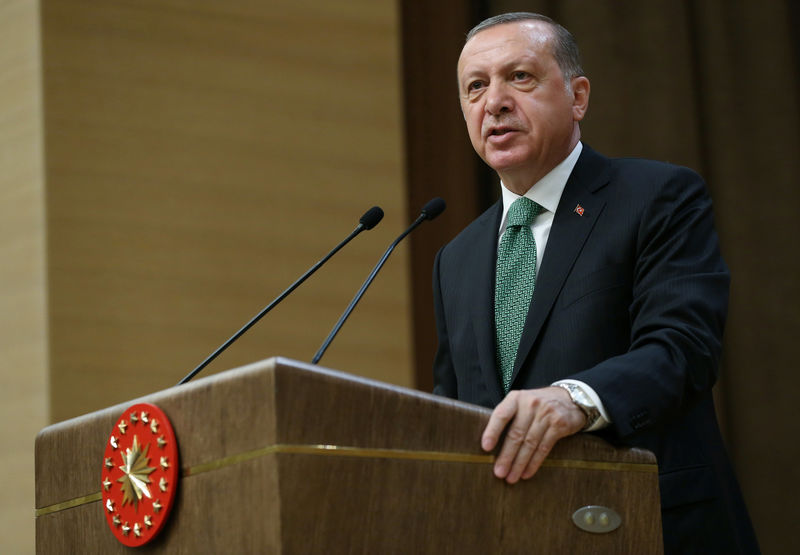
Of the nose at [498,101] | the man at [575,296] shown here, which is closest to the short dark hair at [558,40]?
the man at [575,296]

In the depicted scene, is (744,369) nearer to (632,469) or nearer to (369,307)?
(369,307)

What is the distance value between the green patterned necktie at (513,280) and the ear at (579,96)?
237 millimetres

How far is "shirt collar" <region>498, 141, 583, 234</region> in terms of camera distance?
2.12 m

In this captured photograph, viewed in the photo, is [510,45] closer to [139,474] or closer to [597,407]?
[597,407]

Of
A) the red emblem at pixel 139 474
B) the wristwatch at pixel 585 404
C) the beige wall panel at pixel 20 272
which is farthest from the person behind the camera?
the beige wall panel at pixel 20 272

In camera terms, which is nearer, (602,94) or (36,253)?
(36,253)

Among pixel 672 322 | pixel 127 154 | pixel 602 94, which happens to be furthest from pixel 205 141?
pixel 672 322

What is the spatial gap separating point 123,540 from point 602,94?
11.3 ft

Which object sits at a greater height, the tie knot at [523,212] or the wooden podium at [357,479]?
the tie knot at [523,212]

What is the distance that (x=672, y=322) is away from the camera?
1.74 m

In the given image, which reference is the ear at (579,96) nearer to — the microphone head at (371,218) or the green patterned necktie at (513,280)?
the green patterned necktie at (513,280)

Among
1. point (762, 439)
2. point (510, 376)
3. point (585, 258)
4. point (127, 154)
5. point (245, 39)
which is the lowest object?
point (762, 439)

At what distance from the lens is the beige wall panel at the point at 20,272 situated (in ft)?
11.7

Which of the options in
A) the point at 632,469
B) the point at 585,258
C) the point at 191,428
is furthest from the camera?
the point at 585,258
